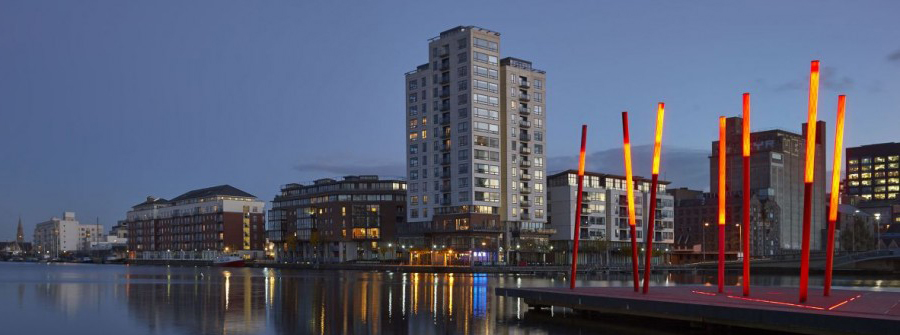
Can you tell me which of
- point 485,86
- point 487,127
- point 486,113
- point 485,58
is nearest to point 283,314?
point 486,113

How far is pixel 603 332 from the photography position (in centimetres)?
4066

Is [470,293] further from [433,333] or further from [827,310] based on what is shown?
[827,310]

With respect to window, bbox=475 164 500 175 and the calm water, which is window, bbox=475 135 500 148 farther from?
the calm water

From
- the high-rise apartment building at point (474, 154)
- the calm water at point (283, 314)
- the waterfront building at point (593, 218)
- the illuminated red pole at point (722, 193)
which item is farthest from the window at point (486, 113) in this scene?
the illuminated red pole at point (722, 193)

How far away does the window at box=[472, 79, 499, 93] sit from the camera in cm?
15950

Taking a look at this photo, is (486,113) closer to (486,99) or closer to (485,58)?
(486,99)

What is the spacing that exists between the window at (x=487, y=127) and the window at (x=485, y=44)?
14191 millimetres

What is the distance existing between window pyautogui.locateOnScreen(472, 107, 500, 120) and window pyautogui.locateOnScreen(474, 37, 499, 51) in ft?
38.2

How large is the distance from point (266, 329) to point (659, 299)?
19310 mm

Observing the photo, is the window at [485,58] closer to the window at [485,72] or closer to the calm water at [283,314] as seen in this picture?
the window at [485,72]

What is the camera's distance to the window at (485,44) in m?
160

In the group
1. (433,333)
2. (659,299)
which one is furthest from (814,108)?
(433,333)

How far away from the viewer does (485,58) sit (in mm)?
161500

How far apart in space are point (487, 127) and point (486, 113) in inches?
104
